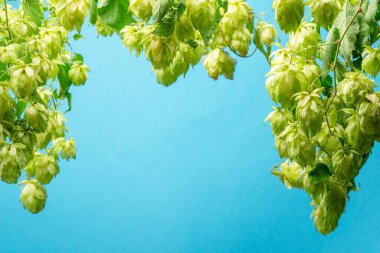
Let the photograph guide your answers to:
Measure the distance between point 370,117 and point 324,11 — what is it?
32 centimetres

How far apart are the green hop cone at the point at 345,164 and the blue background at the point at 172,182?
3.38m

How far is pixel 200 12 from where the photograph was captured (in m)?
1.23

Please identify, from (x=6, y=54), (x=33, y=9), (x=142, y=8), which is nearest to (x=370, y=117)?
(x=142, y=8)

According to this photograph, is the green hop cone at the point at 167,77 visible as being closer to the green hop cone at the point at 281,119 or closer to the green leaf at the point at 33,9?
the green hop cone at the point at 281,119

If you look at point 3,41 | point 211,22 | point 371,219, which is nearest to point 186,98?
point 371,219

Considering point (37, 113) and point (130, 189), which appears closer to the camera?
point (37, 113)

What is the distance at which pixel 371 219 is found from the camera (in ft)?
15.2

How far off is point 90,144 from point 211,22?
384 cm

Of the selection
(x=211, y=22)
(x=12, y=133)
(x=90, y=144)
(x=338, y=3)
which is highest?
(x=211, y=22)

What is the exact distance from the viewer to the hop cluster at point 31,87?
4.88ft

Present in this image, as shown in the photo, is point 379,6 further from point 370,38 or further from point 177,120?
point 177,120

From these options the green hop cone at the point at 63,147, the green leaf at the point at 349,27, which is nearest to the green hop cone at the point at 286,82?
the green leaf at the point at 349,27

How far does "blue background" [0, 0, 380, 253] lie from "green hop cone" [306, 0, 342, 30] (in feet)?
11.0

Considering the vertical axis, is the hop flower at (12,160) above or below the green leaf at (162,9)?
below
